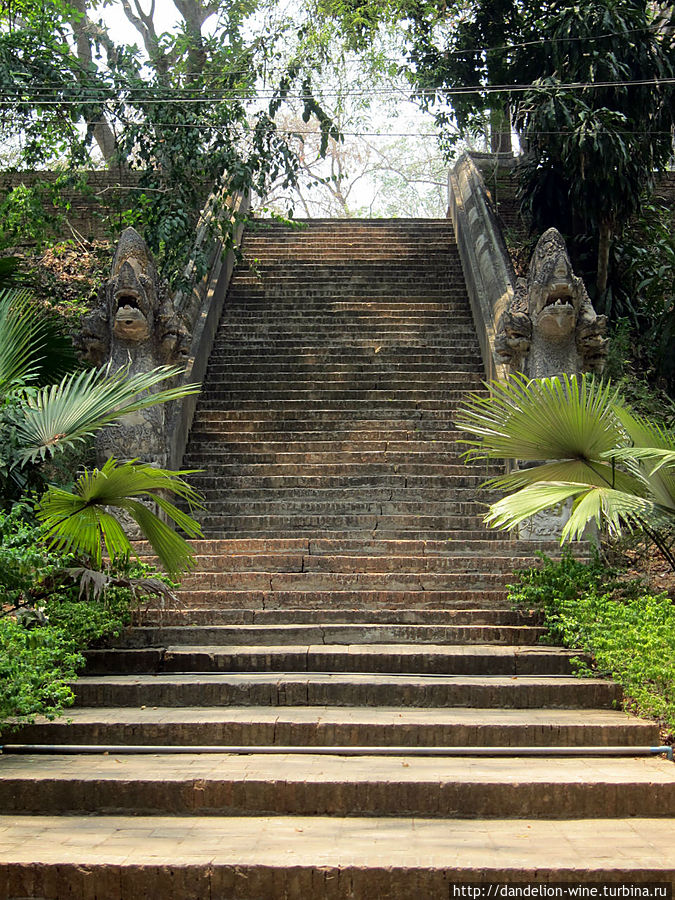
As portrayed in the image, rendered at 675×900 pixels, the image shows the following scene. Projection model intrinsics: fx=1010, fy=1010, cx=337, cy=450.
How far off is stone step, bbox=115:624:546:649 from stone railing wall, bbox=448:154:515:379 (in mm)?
3578

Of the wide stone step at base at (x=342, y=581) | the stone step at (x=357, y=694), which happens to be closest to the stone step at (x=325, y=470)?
the wide stone step at base at (x=342, y=581)

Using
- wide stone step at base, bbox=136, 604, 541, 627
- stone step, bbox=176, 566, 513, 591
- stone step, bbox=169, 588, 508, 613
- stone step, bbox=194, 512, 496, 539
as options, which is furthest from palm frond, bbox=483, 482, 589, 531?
stone step, bbox=194, 512, 496, 539

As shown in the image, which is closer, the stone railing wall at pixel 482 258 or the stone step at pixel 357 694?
the stone step at pixel 357 694

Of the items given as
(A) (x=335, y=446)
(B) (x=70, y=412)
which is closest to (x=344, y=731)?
(B) (x=70, y=412)

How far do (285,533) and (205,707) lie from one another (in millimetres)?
2904

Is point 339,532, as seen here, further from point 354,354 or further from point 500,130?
point 500,130

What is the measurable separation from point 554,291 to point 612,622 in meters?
3.28

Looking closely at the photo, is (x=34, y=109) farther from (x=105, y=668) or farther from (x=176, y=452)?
(x=105, y=668)

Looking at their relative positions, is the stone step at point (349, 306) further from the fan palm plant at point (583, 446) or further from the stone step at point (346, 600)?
the fan palm plant at point (583, 446)

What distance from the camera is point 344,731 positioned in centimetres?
491

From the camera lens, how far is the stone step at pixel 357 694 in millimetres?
5457

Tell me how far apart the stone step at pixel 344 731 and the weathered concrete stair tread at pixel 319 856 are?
702mm

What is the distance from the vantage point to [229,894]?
3.66 m

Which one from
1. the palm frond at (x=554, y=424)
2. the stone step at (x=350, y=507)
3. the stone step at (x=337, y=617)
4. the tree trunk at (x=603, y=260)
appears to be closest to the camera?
the palm frond at (x=554, y=424)
